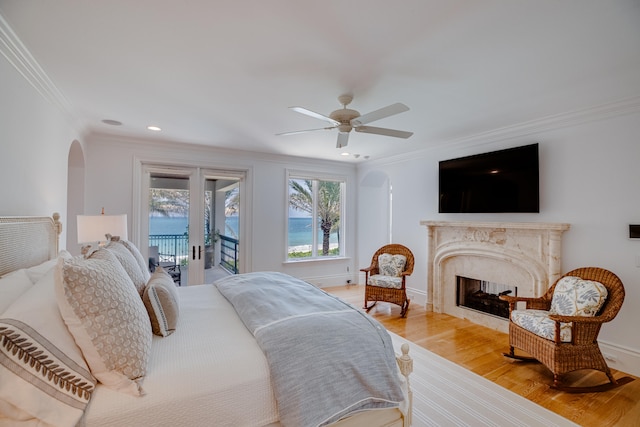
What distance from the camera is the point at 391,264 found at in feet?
14.6

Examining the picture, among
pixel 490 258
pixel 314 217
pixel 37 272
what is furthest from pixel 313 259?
pixel 37 272

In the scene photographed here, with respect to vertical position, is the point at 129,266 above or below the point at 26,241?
below

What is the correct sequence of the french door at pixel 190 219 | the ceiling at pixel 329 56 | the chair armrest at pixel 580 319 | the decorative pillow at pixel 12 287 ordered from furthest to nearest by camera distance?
the french door at pixel 190 219
the chair armrest at pixel 580 319
the ceiling at pixel 329 56
the decorative pillow at pixel 12 287

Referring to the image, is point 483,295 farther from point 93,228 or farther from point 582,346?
point 93,228

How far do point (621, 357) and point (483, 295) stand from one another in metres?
1.40

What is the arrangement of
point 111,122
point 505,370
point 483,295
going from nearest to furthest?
point 505,370 < point 111,122 < point 483,295

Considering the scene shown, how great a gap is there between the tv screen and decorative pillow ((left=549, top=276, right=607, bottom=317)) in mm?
907

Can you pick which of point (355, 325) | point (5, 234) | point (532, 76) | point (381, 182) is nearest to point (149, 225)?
point (5, 234)

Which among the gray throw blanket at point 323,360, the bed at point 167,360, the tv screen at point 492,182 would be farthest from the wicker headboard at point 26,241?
the tv screen at point 492,182

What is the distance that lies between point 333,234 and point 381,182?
4.84 feet

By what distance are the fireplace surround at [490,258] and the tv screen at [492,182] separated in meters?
0.23

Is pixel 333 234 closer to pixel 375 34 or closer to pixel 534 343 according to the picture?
pixel 534 343

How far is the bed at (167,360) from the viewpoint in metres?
1.01

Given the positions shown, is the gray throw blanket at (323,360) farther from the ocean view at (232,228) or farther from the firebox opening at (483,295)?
the ocean view at (232,228)
